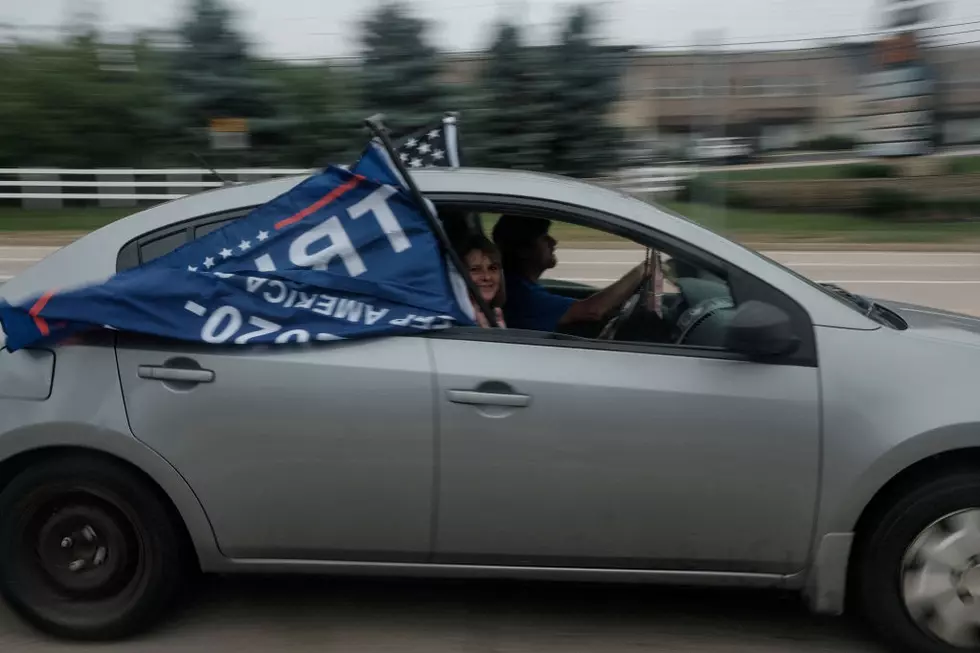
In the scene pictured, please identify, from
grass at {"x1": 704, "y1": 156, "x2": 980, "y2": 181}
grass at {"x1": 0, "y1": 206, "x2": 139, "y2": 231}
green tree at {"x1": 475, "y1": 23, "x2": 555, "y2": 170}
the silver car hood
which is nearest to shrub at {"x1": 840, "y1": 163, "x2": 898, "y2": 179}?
grass at {"x1": 704, "y1": 156, "x2": 980, "y2": 181}

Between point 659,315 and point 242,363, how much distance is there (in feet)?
5.13

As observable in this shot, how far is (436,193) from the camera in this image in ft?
11.8

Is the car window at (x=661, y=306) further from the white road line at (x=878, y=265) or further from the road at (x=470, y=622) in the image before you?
the white road line at (x=878, y=265)

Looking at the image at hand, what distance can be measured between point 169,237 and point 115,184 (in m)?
20.8

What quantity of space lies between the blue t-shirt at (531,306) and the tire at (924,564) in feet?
4.64

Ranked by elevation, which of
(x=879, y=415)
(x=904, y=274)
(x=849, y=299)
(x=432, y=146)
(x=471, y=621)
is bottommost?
(x=904, y=274)

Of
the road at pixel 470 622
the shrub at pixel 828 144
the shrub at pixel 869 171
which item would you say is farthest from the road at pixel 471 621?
the shrub at pixel 828 144

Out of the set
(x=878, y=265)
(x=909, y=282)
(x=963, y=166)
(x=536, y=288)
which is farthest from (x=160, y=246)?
(x=963, y=166)

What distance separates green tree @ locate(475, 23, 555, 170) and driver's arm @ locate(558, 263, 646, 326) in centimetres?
2320

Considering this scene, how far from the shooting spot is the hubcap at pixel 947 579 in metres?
3.28

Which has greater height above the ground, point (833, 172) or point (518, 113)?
point (518, 113)

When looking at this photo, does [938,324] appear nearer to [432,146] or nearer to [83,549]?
[432,146]

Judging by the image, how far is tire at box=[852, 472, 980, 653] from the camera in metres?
3.28

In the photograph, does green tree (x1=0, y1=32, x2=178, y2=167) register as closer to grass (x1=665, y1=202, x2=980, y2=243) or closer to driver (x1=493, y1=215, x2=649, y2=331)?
grass (x1=665, y1=202, x2=980, y2=243)
